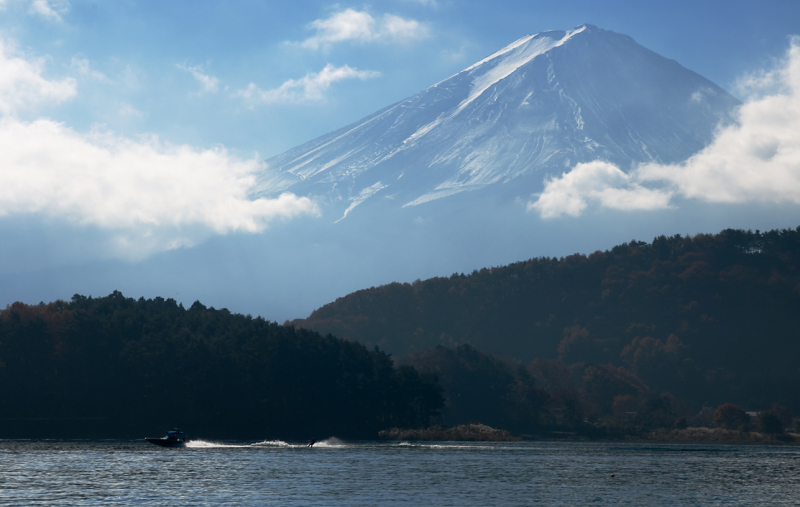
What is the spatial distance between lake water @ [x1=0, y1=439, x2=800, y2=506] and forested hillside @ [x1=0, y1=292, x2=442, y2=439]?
16.4 meters

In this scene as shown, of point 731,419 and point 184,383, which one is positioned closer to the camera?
point 184,383

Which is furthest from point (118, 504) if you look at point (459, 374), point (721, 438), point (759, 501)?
point (721, 438)

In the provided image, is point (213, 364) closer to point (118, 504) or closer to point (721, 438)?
point (118, 504)

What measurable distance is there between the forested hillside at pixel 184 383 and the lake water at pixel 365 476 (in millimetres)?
16353

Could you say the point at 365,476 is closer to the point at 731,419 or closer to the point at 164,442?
the point at 164,442

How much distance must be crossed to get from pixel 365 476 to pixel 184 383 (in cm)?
5764

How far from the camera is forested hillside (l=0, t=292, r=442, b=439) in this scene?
11694 cm

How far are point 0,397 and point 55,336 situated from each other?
39.5 feet

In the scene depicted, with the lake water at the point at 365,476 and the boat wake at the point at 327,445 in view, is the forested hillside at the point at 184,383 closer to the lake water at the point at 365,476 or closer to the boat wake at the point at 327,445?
the boat wake at the point at 327,445

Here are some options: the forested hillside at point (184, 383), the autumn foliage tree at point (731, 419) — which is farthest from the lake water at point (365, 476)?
the autumn foliage tree at point (731, 419)

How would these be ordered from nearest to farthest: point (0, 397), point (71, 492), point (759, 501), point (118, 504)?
point (118, 504) < point (71, 492) < point (759, 501) < point (0, 397)

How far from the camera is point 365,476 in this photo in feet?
224

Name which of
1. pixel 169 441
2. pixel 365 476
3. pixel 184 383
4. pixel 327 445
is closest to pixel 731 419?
pixel 327 445

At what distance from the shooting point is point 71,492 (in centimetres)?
5384
